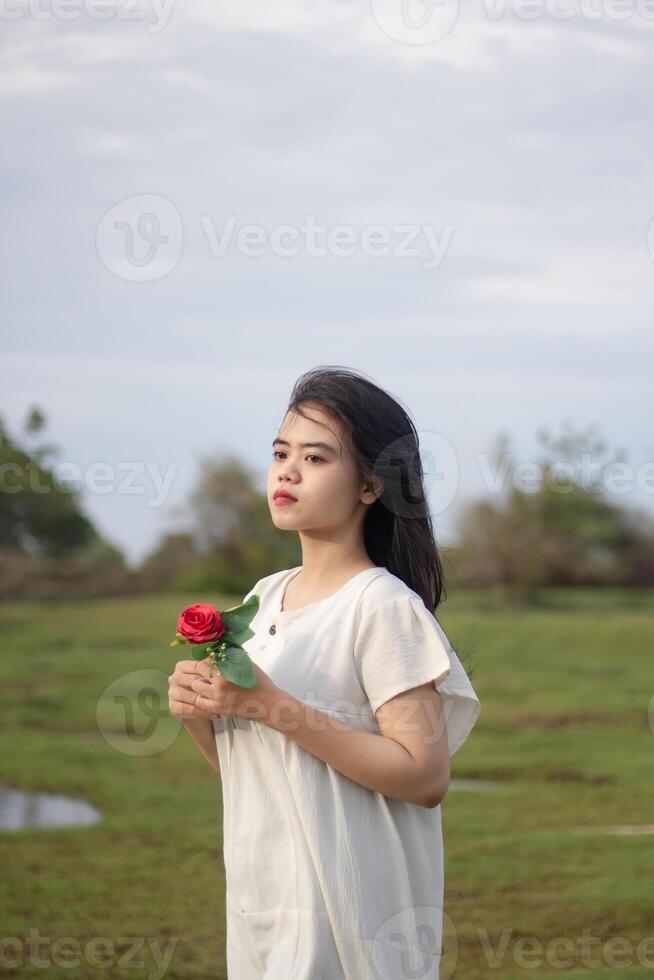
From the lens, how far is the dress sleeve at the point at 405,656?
1783mm

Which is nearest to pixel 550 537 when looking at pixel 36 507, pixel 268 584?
pixel 36 507

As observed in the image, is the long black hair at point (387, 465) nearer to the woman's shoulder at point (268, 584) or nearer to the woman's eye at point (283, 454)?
the woman's eye at point (283, 454)

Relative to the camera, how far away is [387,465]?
1.96 meters

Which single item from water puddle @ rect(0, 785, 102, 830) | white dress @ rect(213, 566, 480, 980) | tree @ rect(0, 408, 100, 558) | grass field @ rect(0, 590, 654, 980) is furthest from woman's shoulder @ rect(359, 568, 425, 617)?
tree @ rect(0, 408, 100, 558)

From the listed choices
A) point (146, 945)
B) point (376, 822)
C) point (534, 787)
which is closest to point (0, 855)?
point (146, 945)

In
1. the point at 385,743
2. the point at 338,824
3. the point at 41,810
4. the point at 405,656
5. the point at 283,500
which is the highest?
the point at 283,500

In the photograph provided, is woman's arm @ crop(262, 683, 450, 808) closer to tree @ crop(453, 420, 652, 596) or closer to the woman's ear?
the woman's ear

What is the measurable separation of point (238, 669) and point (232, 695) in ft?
0.13

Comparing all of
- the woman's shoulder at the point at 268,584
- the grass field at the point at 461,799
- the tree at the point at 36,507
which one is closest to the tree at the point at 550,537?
the grass field at the point at 461,799

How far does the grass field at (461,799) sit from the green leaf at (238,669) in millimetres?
613

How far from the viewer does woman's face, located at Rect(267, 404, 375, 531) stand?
1.88 metres

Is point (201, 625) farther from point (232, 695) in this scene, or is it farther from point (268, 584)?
point (268, 584)

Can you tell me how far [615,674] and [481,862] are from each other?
603 centimetres

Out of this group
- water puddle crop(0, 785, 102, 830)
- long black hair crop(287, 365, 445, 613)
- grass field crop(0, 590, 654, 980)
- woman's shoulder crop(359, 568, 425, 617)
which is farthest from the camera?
water puddle crop(0, 785, 102, 830)
